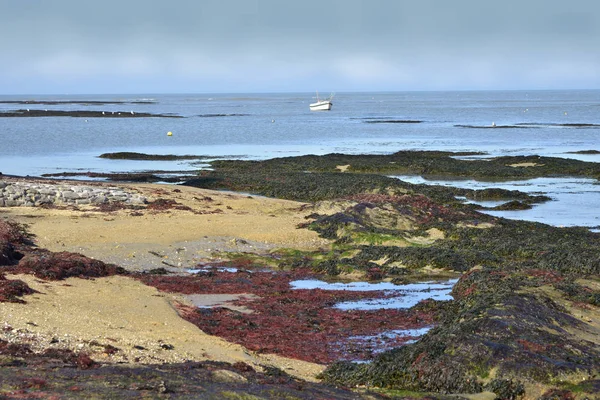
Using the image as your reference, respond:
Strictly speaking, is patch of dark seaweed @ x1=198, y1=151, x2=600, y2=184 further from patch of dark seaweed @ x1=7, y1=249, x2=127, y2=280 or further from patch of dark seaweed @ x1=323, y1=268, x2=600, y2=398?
patch of dark seaweed @ x1=323, y1=268, x2=600, y2=398

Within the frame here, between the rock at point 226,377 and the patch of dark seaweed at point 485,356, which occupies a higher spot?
the rock at point 226,377

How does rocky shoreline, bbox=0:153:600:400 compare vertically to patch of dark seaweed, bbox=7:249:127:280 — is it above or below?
below

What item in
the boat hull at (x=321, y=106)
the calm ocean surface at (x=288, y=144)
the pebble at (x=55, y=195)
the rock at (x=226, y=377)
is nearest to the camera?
the rock at (x=226, y=377)

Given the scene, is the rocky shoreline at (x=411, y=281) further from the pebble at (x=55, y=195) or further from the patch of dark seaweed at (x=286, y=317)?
the pebble at (x=55, y=195)

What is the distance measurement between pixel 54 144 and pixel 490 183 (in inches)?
1494

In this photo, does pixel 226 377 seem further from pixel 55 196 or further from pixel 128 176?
pixel 128 176

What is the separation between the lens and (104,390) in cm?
993

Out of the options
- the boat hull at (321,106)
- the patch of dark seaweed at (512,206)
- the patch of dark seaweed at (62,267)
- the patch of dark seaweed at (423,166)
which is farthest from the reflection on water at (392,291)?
the boat hull at (321,106)

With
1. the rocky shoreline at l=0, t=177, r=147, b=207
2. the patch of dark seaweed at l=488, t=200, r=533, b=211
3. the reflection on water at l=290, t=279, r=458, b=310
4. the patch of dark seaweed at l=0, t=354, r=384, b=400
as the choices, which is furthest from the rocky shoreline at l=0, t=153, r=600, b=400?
the rocky shoreline at l=0, t=177, r=147, b=207

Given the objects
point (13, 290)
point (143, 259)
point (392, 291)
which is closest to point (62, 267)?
point (13, 290)

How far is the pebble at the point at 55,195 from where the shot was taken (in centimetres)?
2741

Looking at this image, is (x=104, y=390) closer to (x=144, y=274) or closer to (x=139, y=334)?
(x=139, y=334)

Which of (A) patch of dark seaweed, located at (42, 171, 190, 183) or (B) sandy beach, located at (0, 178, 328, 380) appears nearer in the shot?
(B) sandy beach, located at (0, 178, 328, 380)

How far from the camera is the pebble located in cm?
2741
